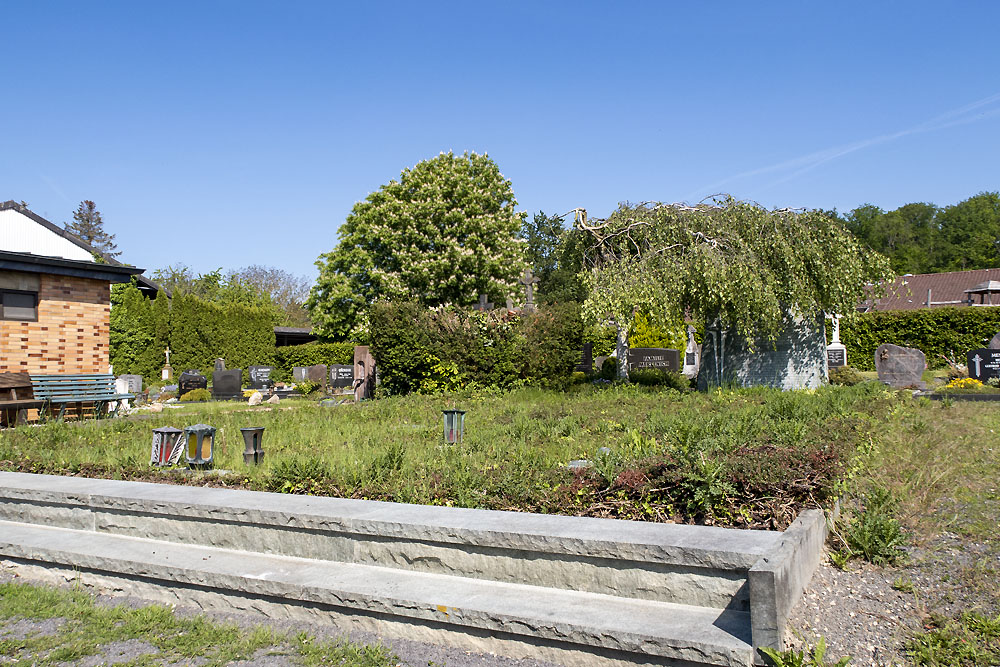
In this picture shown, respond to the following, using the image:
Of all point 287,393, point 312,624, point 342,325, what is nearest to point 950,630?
point 312,624

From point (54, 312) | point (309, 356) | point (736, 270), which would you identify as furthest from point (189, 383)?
point (736, 270)

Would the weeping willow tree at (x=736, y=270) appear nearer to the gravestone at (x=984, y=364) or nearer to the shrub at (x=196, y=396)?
the gravestone at (x=984, y=364)

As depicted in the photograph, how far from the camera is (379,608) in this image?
353 centimetres

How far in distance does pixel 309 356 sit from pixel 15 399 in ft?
61.4

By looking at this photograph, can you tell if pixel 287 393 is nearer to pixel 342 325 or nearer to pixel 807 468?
pixel 342 325

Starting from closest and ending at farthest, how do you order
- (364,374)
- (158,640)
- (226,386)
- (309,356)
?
(158,640) → (364,374) → (226,386) → (309,356)

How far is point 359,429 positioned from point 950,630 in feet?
22.3

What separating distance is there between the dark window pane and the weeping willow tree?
1017 centimetres

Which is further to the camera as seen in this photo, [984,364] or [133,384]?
[133,384]

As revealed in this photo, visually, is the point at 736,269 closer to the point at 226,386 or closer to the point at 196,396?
the point at 226,386

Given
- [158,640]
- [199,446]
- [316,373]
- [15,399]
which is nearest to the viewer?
[158,640]

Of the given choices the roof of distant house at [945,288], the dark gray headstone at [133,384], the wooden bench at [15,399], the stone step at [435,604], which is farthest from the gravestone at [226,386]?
the roof of distant house at [945,288]

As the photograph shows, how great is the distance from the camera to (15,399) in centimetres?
1135

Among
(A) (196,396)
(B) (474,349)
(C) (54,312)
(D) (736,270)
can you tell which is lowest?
(A) (196,396)
